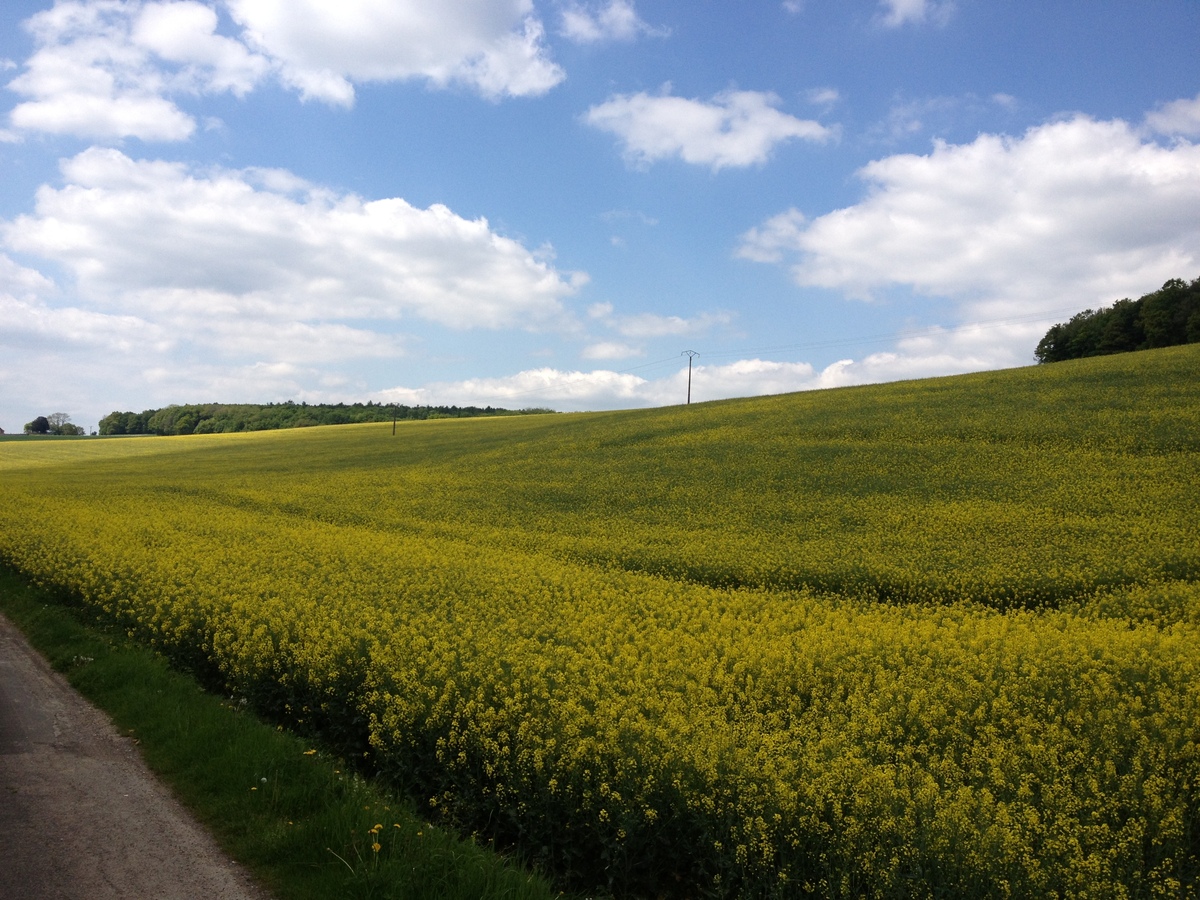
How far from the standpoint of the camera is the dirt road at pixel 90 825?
5.53m

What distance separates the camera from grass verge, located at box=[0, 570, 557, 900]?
213 inches

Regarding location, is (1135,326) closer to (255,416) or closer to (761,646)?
Answer: (761,646)

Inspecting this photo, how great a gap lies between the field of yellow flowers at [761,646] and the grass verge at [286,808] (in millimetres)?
811

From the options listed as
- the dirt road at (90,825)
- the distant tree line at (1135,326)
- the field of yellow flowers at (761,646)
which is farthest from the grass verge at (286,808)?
the distant tree line at (1135,326)

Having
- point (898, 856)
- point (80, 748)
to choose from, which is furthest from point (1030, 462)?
point (80, 748)

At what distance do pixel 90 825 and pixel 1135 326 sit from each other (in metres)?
88.9

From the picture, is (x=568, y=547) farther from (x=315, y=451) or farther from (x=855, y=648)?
(x=315, y=451)

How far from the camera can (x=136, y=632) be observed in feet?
41.1

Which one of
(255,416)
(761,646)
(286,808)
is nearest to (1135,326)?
(761,646)

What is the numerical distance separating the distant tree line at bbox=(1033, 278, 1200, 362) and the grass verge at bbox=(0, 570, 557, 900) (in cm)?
7703

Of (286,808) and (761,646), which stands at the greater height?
(761,646)

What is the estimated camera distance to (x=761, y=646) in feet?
34.0

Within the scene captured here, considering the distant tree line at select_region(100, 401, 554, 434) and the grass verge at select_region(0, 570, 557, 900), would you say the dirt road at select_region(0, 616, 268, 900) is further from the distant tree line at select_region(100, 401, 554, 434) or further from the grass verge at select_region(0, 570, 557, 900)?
the distant tree line at select_region(100, 401, 554, 434)

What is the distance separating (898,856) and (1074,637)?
6842 millimetres
